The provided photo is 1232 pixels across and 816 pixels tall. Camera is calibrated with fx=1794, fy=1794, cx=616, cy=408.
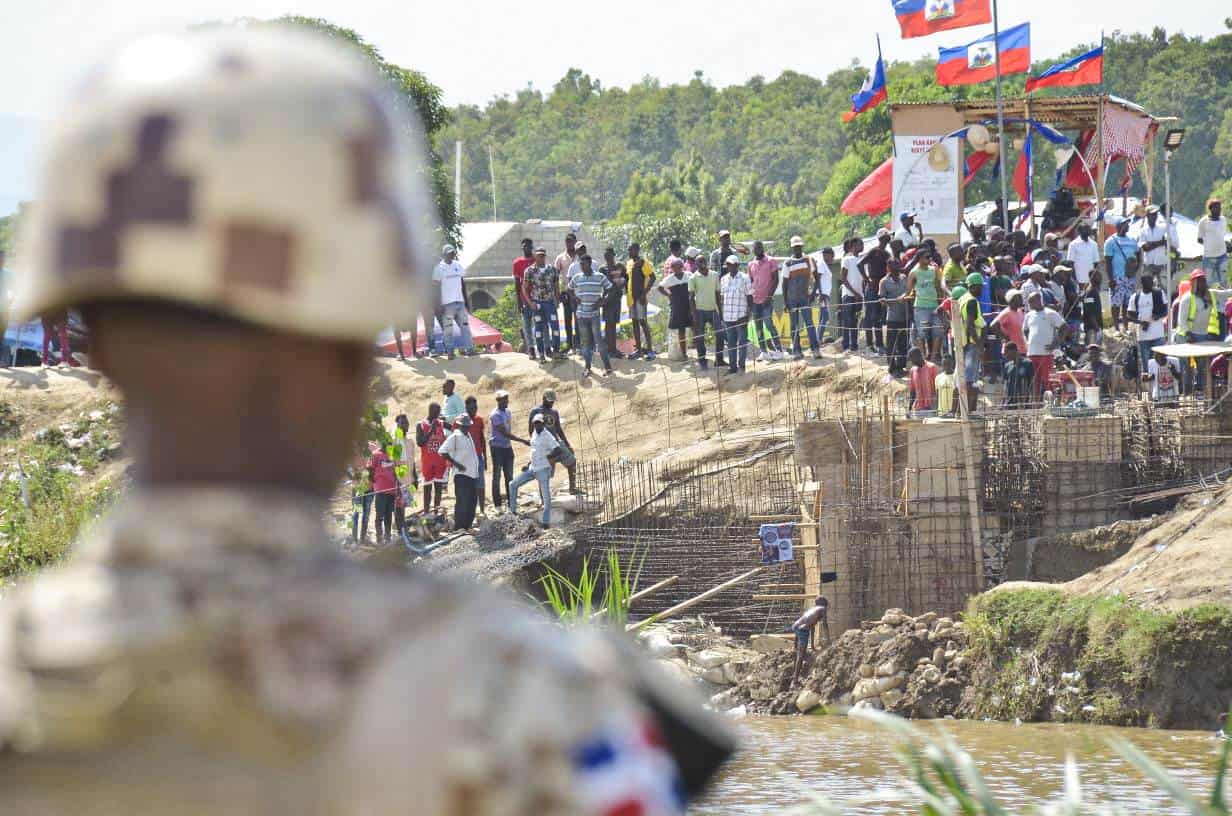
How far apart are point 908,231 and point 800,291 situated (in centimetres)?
168

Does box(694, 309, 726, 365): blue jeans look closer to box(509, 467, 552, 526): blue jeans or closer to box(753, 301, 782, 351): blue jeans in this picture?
box(753, 301, 782, 351): blue jeans

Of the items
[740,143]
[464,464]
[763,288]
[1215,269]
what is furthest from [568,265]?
[740,143]

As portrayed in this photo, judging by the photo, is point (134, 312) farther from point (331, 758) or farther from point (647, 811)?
point (647, 811)

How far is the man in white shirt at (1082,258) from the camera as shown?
65.4 ft

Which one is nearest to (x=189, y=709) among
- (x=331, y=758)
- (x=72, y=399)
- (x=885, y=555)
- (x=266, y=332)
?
(x=331, y=758)

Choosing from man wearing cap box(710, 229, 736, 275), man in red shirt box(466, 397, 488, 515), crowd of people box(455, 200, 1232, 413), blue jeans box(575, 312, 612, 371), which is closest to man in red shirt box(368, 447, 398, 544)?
man in red shirt box(466, 397, 488, 515)

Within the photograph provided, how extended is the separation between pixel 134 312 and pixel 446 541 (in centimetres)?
1802

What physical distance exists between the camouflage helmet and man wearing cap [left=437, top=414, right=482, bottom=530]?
17.7m

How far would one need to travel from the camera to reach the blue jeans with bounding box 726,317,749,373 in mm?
21656

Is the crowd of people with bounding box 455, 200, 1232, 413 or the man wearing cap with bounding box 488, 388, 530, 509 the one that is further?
the man wearing cap with bounding box 488, 388, 530, 509

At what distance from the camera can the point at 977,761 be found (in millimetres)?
14172

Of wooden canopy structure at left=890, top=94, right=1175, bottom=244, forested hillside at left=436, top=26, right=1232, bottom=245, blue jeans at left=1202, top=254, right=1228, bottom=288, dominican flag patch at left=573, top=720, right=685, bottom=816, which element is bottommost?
dominican flag patch at left=573, top=720, right=685, bottom=816

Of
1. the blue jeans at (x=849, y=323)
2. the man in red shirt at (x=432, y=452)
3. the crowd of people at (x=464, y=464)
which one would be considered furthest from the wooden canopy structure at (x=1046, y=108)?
the man in red shirt at (x=432, y=452)

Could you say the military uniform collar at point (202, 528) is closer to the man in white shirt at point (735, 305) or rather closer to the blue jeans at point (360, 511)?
the blue jeans at point (360, 511)
